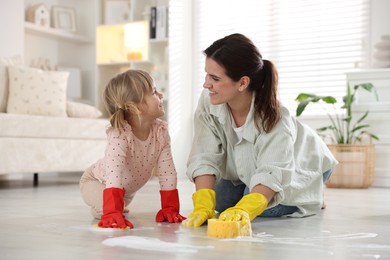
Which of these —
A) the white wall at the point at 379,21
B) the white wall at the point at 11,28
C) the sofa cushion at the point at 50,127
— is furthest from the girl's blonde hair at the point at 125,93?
the white wall at the point at 11,28

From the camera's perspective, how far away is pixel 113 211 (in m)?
1.77

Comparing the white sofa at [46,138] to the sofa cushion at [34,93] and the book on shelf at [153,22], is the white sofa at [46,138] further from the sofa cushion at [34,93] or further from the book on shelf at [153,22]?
the book on shelf at [153,22]

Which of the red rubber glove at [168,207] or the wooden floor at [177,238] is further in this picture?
the red rubber glove at [168,207]

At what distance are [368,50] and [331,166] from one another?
2.42 m

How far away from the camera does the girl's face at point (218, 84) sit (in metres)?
1.83

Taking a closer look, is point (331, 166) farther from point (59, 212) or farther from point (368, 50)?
point (368, 50)

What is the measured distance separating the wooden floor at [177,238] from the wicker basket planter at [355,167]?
1513 mm

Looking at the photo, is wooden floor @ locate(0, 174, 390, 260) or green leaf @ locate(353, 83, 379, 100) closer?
wooden floor @ locate(0, 174, 390, 260)

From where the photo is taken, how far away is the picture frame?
523 cm

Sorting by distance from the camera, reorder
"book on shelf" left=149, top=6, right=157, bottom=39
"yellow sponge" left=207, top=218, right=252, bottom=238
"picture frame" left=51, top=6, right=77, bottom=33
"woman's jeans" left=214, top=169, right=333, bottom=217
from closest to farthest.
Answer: "yellow sponge" left=207, top=218, right=252, bottom=238
"woman's jeans" left=214, top=169, right=333, bottom=217
"book on shelf" left=149, top=6, right=157, bottom=39
"picture frame" left=51, top=6, right=77, bottom=33

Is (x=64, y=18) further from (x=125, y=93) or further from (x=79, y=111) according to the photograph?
(x=125, y=93)

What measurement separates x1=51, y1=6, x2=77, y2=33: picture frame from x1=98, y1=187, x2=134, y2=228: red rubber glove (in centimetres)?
379

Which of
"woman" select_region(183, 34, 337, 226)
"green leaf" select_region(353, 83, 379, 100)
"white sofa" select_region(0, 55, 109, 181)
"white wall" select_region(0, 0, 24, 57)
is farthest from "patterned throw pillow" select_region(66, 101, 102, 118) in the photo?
"woman" select_region(183, 34, 337, 226)

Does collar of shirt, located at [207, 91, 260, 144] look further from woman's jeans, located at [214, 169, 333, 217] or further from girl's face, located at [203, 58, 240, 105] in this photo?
woman's jeans, located at [214, 169, 333, 217]
